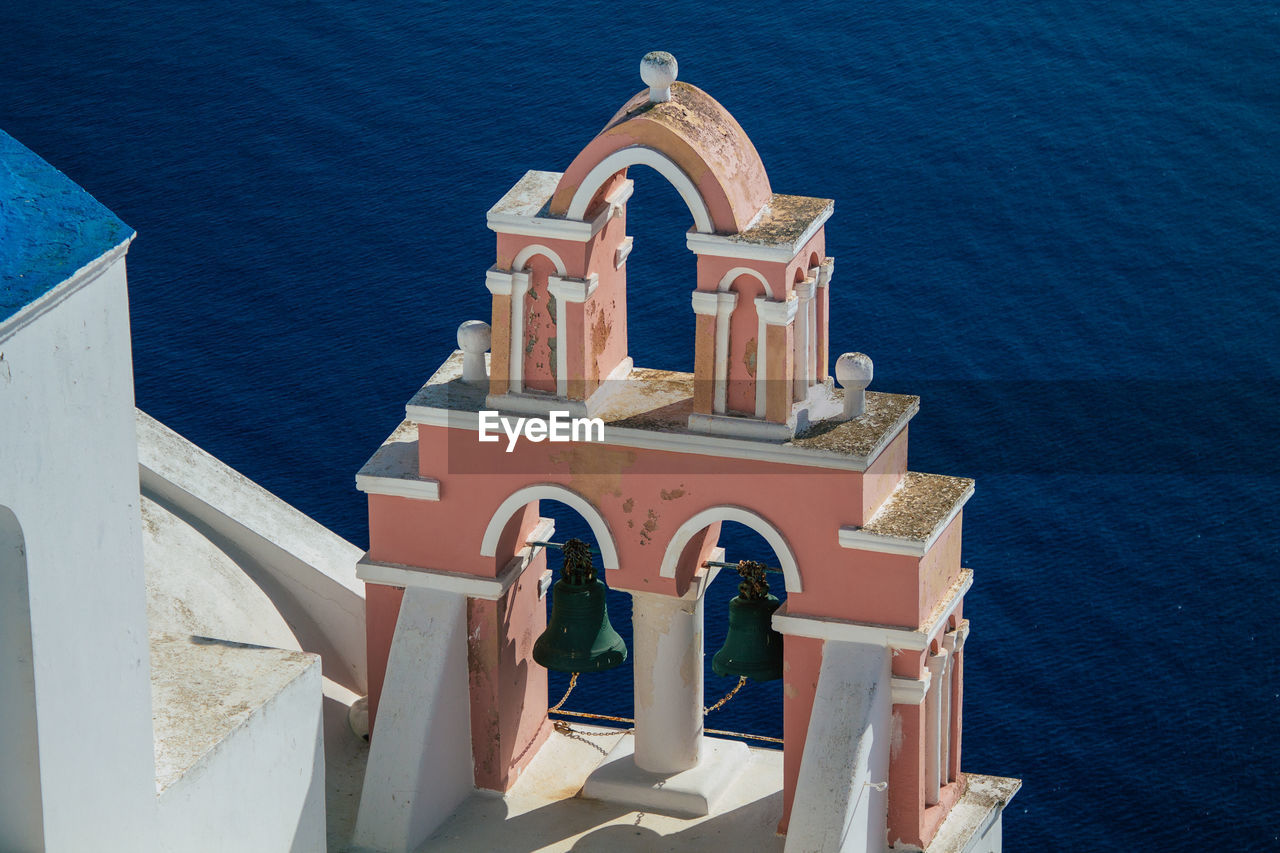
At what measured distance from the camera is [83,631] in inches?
364

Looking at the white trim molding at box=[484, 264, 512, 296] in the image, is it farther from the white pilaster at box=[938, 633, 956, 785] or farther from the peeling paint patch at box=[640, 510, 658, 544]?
the white pilaster at box=[938, 633, 956, 785]

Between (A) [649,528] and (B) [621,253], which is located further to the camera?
(B) [621,253]

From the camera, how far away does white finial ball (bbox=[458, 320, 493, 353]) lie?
524 inches

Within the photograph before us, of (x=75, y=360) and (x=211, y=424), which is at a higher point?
(x=75, y=360)

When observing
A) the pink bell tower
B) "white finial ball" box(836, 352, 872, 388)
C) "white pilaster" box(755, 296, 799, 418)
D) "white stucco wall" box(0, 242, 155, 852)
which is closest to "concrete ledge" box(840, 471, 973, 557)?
the pink bell tower

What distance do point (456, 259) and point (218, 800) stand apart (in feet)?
50.1

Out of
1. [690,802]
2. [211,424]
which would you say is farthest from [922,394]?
[690,802]

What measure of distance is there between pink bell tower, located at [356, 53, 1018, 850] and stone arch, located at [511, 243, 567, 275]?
0.01m

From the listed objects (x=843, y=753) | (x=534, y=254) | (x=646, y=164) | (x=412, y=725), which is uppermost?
(x=646, y=164)

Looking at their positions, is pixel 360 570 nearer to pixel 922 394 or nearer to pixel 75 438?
pixel 75 438

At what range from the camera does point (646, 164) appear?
12.4 meters

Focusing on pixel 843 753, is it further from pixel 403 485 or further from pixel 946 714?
pixel 403 485

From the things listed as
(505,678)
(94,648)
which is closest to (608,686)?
(505,678)

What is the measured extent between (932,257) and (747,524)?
523 inches
